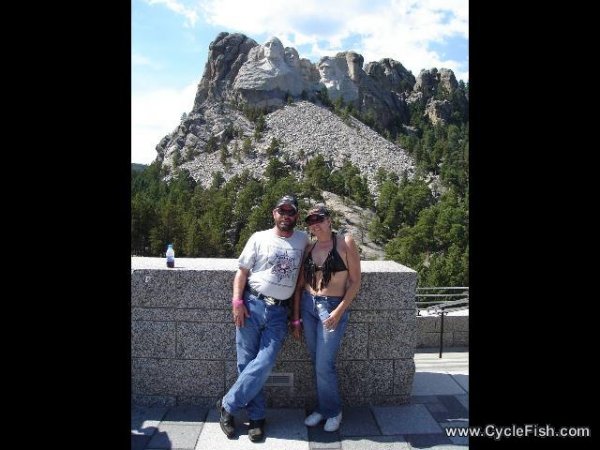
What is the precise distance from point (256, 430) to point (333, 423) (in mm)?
516

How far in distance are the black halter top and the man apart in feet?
0.23

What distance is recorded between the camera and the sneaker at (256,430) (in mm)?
3084

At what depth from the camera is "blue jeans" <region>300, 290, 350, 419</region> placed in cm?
320

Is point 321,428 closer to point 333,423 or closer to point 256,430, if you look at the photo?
point 333,423

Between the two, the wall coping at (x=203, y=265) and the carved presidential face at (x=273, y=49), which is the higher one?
the carved presidential face at (x=273, y=49)

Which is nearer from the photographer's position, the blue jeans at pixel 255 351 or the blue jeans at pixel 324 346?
the blue jeans at pixel 255 351

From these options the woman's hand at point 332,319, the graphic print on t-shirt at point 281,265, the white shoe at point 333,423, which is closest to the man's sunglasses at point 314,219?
the graphic print on t-shirt at point 281,265

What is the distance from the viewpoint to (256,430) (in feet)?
10.2

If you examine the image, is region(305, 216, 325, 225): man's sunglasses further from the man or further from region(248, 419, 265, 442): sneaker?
region(248, 419, 265, 442): sneaker

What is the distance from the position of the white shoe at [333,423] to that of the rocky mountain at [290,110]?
249ft

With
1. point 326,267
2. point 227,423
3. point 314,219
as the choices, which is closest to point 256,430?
point 227,423

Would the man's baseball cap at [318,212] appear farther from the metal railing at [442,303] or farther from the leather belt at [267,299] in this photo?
the metal railing at [442,303]

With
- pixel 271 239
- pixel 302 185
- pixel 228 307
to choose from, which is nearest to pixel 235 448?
pixel 228 307
